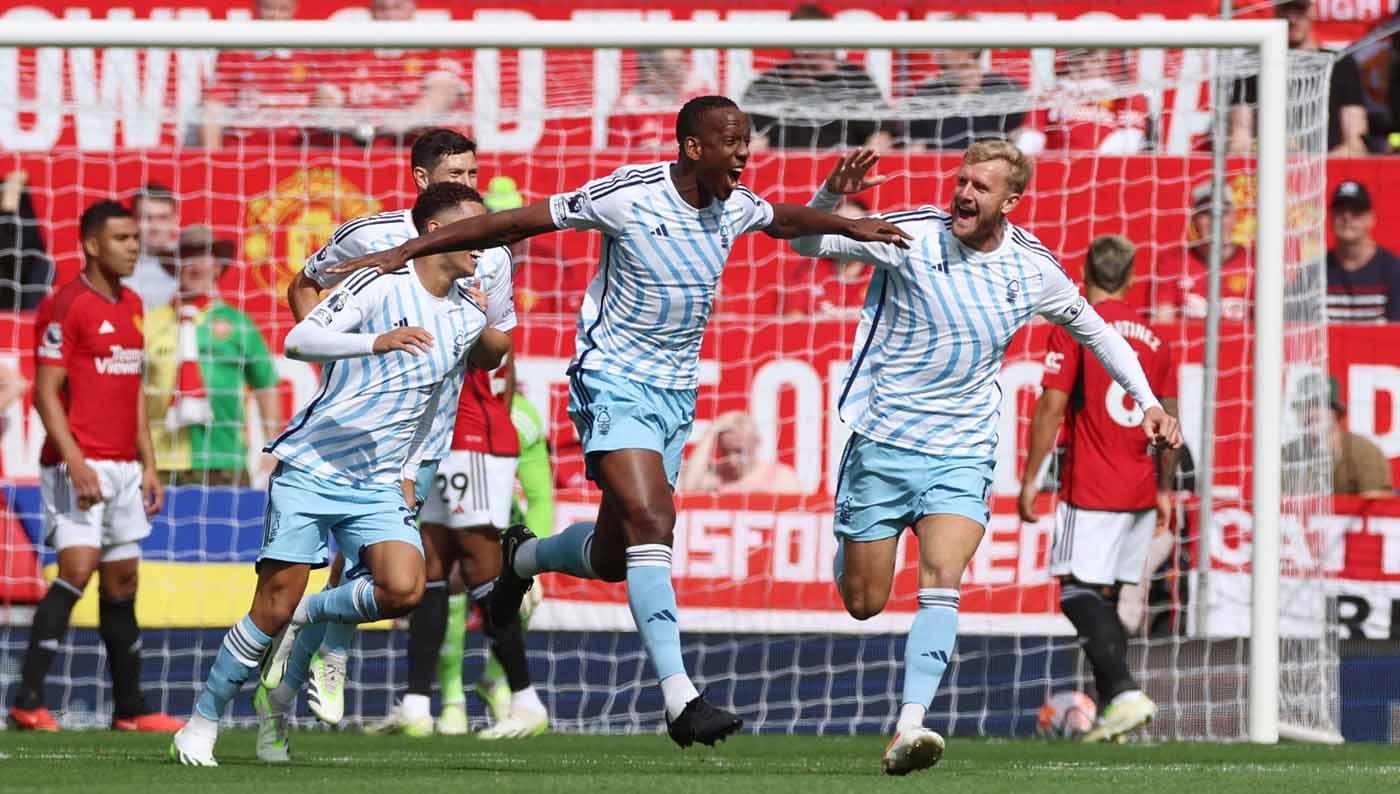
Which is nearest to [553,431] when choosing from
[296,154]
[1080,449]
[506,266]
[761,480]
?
[761,480]

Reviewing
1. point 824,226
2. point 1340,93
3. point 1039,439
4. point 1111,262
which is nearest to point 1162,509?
point 1039,439

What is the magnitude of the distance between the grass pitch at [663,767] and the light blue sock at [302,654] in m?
0.28

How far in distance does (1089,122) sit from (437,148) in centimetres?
514

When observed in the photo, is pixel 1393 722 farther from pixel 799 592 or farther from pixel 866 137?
pixel 866 137

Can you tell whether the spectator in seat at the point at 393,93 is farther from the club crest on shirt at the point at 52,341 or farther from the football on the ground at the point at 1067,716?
the football on the ground at the point at 1067,716

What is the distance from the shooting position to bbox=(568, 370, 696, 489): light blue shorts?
6.57m

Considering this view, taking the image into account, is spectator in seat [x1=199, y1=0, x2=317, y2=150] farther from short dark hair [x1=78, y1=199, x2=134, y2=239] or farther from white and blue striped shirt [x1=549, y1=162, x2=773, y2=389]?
white and blue striped shirt [x1=549, y1=162, x2=773, y2=389]

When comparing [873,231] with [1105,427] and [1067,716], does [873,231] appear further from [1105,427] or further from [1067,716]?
[1067,716]

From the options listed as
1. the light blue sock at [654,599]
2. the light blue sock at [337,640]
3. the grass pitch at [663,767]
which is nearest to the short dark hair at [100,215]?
the grass pitch at [663,767]

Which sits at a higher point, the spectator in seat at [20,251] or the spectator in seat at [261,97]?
the spectator in seat at [261,97]

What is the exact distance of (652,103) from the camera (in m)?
12.3

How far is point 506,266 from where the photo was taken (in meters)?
7.34

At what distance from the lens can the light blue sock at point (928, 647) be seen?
643 cm

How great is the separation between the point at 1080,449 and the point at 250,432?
176 inches
